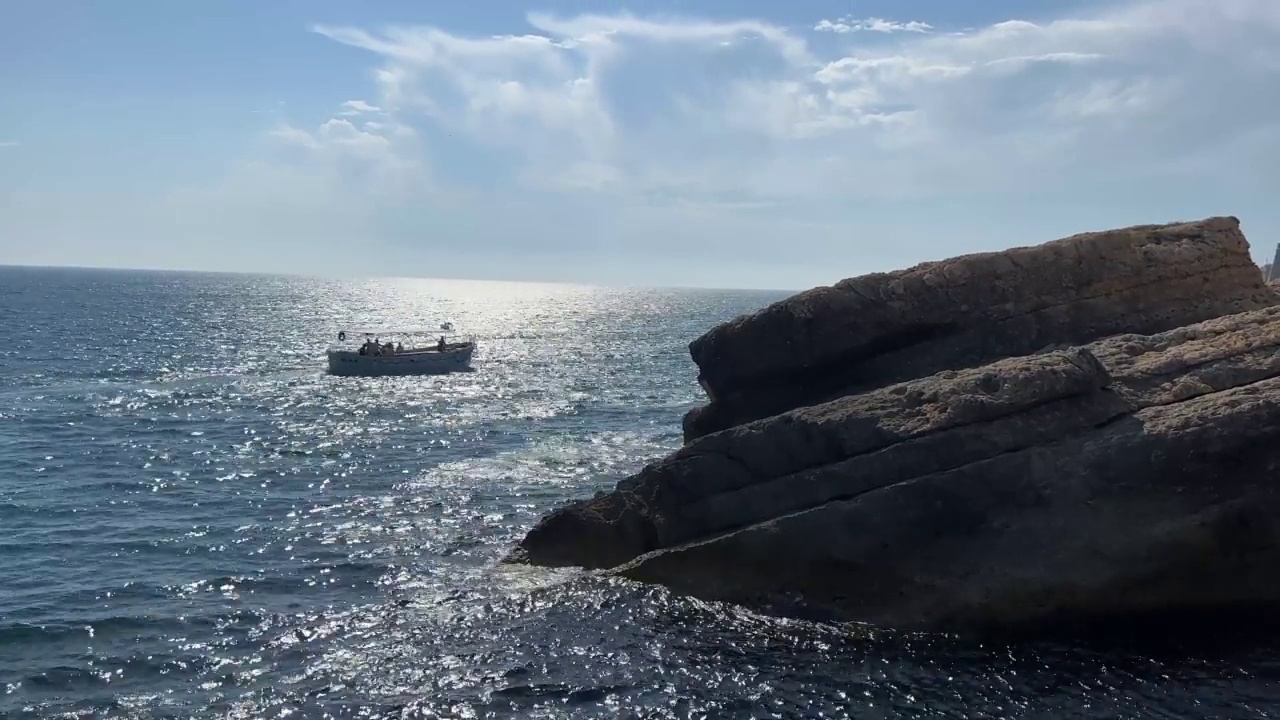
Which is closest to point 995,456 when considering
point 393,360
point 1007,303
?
point 1007,303

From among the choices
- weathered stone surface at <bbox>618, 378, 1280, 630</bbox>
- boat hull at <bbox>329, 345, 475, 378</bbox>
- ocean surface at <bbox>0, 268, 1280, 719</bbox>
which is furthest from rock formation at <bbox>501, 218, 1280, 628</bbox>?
boat hull at <bbox>329, 345, 475, 378</bbox>

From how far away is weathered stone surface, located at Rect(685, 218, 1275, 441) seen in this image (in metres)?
27.6

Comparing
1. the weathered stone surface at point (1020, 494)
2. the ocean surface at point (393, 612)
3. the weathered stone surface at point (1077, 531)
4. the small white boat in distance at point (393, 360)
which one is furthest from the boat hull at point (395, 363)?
the weathered stone surface at point (1077, 531)

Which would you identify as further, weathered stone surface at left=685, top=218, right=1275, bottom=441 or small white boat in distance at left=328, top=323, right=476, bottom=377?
small white boat in distance at left=328, top=323, right=476, bottom=377

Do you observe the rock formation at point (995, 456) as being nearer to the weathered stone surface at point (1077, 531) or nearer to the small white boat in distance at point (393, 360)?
the weathered stone surface at point (1077, 531)

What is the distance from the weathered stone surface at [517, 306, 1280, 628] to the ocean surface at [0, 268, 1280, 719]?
1.22 meters

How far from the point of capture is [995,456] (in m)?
22.8

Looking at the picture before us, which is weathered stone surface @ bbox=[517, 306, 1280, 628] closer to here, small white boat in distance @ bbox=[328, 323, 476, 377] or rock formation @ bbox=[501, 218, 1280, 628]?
rock formation @ bbox=[501, 218, 1280, 628]

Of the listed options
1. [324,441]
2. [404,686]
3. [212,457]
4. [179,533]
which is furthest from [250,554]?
[324,441]

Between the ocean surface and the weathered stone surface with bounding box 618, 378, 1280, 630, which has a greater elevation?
the weathered stone surface with bounding box 618, 378, 1280, 630

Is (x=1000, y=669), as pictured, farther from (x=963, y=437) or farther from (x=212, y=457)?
(x=212, y=457)

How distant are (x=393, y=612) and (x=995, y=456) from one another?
15.9 meters

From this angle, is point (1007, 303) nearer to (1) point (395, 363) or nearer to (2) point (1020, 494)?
(2) point (1020, 494)

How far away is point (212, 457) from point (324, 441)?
20.0ft
